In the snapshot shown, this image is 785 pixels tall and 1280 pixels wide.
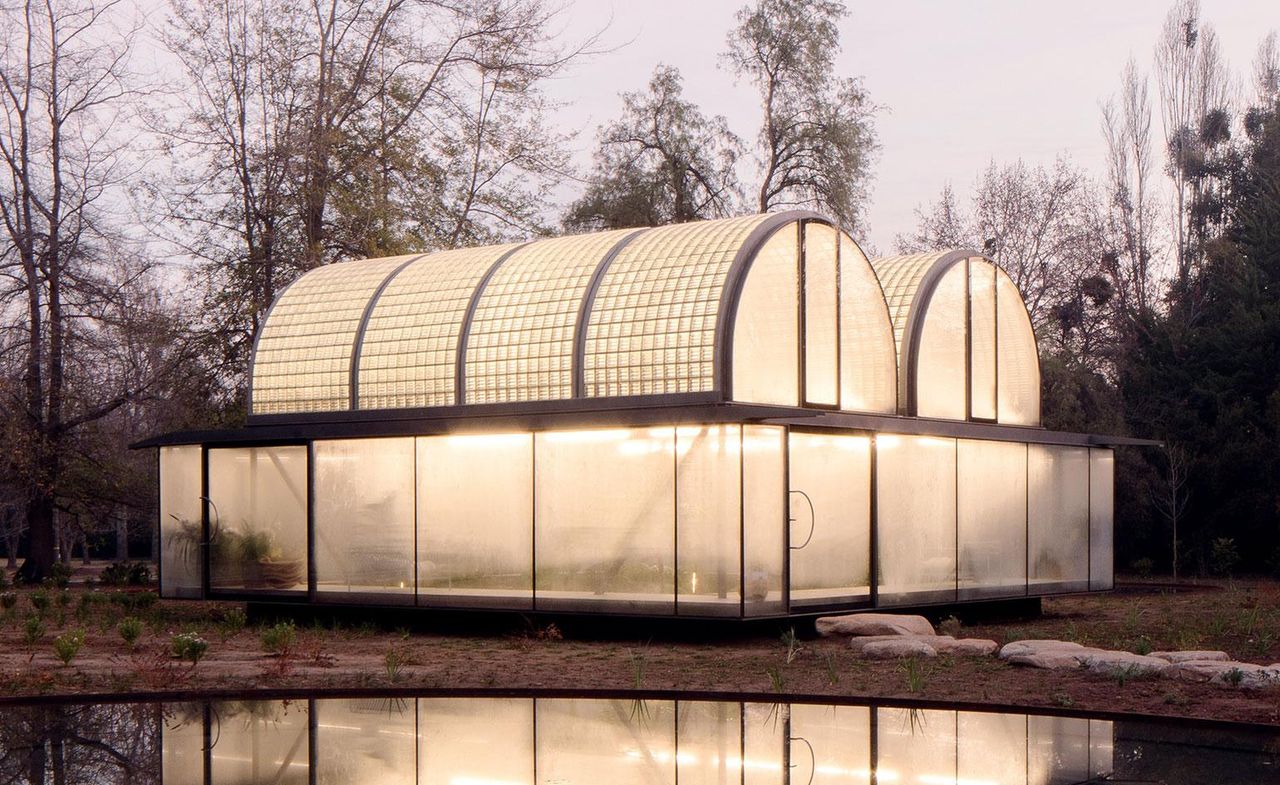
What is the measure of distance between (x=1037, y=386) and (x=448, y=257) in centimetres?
1024

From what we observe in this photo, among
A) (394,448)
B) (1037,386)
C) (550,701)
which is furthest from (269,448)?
(1037,386)

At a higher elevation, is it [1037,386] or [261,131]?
[261,131]

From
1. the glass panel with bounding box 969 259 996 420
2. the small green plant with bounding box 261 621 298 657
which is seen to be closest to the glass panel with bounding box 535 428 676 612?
the small green plant with bounding box 261 621 298 657

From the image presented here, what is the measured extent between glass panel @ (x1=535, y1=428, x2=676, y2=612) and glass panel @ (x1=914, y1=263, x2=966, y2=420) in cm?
522

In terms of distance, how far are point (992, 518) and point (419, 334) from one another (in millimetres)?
9242

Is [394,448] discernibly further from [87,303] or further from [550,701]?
[87,303]

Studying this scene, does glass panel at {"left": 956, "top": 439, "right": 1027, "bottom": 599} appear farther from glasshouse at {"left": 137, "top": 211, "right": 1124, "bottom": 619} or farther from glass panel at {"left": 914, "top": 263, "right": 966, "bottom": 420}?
glass panel at {"left": 914, "top": 263, "right": 966, "bottom": 420}

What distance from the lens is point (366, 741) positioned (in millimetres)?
10508

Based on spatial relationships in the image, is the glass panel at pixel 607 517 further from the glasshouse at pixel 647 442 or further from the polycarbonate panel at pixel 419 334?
the polycarbonate panel at pixel 419 334

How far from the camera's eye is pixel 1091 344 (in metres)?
45.3

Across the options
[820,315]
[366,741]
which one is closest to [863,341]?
[820,315]

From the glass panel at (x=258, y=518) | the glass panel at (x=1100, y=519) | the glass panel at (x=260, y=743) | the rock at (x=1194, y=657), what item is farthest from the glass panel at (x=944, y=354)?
the glass panel at (x=260, y=743)

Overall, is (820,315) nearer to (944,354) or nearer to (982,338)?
(944,354)

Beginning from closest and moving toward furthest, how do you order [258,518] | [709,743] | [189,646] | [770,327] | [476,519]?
[709,743] → [189,646] → [770,327] → [476,519] → [258,518]
